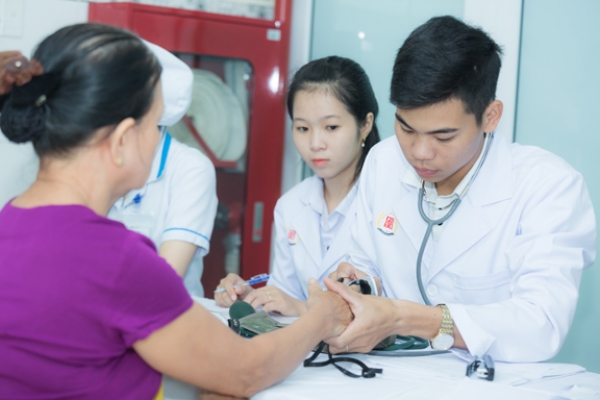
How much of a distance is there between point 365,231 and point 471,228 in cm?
37

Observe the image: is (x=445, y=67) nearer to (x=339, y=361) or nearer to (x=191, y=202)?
(x=339, y=361)

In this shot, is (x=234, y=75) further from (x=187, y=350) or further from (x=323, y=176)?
(x=187, y=350)

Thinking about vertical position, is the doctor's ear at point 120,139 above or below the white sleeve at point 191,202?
above

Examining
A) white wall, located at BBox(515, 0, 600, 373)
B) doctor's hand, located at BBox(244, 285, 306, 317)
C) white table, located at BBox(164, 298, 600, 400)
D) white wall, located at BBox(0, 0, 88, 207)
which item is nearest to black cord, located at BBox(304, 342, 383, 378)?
white table, located at BBox(164, 298, 600, 400)

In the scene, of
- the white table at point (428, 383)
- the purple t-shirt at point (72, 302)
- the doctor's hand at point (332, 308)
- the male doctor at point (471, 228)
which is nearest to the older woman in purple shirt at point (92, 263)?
the purple t-shirt at point (72, 302)

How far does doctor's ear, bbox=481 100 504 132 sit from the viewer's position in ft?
4.92

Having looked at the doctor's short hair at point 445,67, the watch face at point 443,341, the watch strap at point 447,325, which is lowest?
the watch face at point 443,341

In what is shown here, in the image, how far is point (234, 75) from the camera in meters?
2.80

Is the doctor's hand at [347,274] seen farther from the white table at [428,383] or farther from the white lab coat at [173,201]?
the white lab coat at [173,201]

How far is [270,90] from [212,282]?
90 centimetres

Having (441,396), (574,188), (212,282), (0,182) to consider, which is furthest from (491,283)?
(0,182)

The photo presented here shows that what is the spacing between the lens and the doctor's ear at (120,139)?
974 mm

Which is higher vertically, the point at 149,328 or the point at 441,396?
the point at 149,328

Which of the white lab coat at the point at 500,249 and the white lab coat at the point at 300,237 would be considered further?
the white lab coat at the point at 300,237
